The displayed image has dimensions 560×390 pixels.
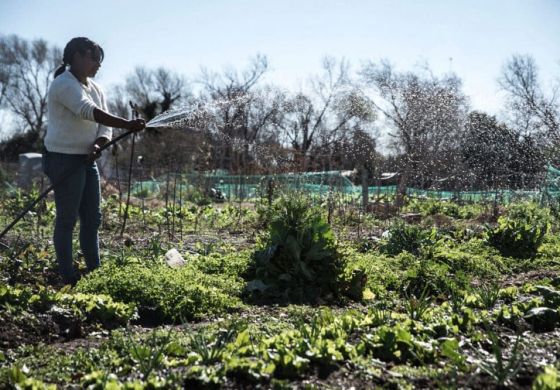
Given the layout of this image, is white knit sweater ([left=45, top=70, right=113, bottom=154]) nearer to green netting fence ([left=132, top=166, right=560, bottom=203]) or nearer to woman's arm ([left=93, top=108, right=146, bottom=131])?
woman's arm ([left=93, top=108, right=146, bottom=131])

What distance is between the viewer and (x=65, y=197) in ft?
14.6

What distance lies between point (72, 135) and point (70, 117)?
136mm

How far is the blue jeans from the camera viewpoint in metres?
4.45

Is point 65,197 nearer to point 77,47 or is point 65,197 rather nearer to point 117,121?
point 117,121

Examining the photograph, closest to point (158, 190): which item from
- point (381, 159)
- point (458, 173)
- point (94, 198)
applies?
point (381, 159)

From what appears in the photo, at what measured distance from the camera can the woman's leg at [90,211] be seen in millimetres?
4656

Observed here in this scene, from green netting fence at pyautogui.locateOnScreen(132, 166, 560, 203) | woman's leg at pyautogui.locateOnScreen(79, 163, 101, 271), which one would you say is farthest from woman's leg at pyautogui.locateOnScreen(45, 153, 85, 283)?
green netting fence at pyautogui.locateOnScreen(132, 166, 560, 203)

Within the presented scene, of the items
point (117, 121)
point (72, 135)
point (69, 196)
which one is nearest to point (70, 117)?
point (72, 135)

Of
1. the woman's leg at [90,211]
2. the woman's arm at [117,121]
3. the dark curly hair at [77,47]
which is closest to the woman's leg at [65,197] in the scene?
the woman's leg at [90,211]

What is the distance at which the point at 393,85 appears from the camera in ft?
69.9

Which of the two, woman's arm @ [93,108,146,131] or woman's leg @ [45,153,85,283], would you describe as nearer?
woman's arm @ [93,108,146,131]

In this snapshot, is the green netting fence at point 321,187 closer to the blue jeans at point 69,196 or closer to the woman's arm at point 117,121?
the blue jeans at point 69,196

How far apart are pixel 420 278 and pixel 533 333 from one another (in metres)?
1.91

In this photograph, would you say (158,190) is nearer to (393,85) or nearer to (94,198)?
(393,85)
